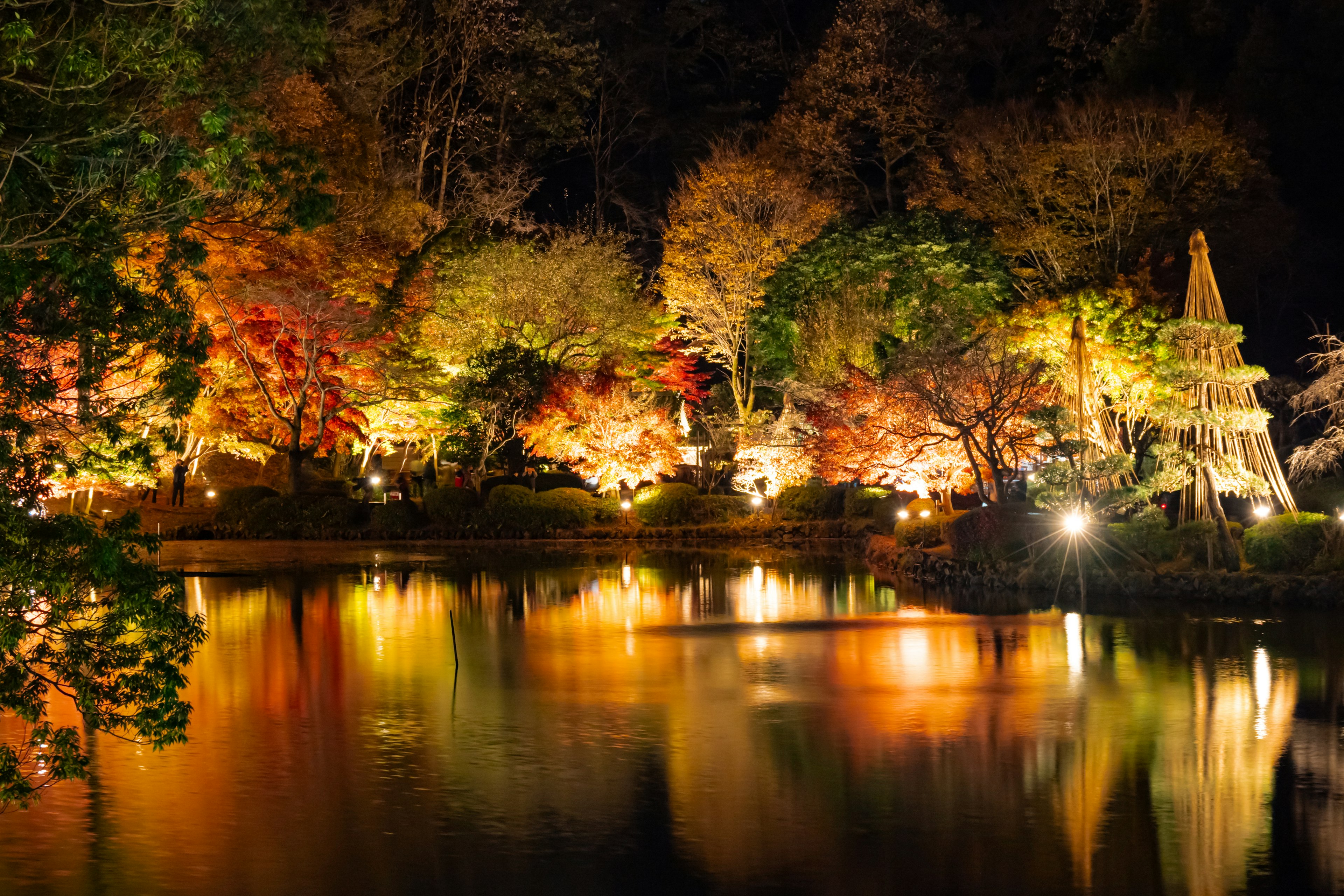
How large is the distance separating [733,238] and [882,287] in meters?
5.56

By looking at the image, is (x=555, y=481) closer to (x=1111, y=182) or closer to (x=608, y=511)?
(x=608, y=511)

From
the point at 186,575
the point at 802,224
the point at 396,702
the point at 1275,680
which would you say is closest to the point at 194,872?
the point at 396,702

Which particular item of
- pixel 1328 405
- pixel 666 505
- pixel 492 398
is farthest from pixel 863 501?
pixel 1328 405

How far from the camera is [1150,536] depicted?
75.0 feet

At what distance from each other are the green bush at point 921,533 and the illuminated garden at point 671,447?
12 centimetres

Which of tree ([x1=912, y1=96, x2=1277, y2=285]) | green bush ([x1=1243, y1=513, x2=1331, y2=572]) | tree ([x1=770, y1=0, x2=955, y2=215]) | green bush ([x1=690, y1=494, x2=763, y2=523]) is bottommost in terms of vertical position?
green bush ([x1=1243, y1=513, x2=1331, y2=572])

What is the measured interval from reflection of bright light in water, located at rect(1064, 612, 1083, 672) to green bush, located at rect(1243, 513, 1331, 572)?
10.8 feet

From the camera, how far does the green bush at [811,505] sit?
37688 millimetres

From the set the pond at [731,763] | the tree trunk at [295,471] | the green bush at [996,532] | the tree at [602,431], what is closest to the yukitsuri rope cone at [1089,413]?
the green bush at [996,532]

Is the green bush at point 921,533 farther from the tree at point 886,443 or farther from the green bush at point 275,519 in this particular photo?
the green bush at point 275,519

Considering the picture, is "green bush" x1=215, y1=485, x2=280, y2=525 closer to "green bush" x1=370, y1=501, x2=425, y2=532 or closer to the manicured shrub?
"green bush" x1=370, y1=501, x2=425, y2=532

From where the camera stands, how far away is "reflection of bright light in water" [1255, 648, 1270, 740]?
40.9ft

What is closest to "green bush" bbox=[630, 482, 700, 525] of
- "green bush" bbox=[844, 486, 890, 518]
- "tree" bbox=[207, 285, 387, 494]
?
"green bush" bbox=[844, 486, 890, 518]

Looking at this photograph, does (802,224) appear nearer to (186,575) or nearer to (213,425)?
(213,425)
